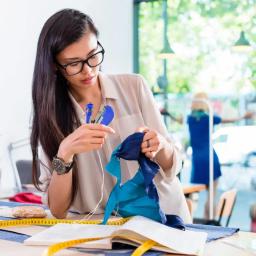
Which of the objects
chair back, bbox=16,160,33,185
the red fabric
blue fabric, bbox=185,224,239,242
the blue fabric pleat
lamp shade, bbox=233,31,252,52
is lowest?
chair back, bbox=16,160,33,185

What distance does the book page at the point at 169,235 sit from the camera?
1.24m

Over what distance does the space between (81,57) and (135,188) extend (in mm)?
518

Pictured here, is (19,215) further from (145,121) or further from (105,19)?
(105,19)

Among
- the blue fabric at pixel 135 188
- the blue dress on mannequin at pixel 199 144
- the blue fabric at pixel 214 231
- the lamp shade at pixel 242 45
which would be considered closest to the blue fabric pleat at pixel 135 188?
the blue fabric at pixel 135 188

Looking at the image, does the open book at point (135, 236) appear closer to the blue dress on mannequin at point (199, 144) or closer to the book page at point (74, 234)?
the book page at point (74, 234)

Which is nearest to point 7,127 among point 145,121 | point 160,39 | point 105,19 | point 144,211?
point 105,19

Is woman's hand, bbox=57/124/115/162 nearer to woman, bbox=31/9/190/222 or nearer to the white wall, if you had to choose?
woman, bbox=31/9/190/222

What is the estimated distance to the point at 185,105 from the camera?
6137mm

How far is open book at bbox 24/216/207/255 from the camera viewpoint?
4.10 feet

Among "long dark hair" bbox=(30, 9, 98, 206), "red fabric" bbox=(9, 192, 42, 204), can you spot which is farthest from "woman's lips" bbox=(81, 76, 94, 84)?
"red fabric" bbox=(9, 192, 42, 204)

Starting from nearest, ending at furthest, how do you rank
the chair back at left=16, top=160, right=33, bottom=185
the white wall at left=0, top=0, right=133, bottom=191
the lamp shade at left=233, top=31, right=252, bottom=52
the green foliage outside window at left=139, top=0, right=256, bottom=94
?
the chair back at left=16, top=160, right=33, bottom=185
the white wall at left=0, top=0, right=133, bottom=191
the lamp shade at left=233, top=31, right=252, bottom=52
the green foliage outside window at left=139, top=0, right=256, bottom=94

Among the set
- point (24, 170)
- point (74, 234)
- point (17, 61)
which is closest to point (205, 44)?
point (17, 61)

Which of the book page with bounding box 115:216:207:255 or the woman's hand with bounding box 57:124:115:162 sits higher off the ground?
the woman's hand with bounding box 57:124:115:162

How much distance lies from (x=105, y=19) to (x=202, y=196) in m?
2.34
